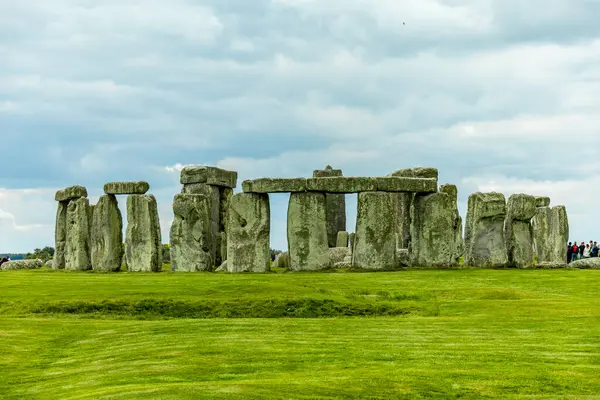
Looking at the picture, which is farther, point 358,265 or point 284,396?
point 358,265

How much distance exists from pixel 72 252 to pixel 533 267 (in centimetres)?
1914

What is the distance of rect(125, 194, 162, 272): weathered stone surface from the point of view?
36.9m

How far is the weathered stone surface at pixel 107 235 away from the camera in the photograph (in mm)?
37875

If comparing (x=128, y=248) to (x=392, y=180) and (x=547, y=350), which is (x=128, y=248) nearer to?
(x=392, y=180)

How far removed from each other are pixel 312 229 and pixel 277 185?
208cm

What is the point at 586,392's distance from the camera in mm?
13188

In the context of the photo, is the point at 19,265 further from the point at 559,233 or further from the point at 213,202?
the point at 559,233

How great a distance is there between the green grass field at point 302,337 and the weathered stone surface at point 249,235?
14.7 feet

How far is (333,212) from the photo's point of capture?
142 feet

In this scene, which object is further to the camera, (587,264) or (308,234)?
(587,264)

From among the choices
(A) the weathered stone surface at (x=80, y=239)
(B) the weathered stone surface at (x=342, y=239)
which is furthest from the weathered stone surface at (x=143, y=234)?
(B) the weathered stone surface at (x=342, y=239)

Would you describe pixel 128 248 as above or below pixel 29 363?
above

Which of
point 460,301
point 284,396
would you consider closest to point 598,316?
point 460,301

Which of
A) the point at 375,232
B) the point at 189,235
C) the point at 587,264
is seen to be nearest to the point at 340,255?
the point at 375,232
